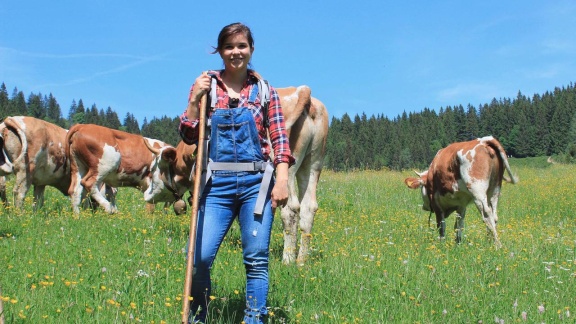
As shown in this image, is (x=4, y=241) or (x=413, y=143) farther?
(x=413, y=143)

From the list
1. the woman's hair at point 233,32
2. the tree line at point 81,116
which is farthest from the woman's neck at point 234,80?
the tree line at point 81,116

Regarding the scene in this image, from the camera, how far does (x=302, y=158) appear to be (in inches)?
285

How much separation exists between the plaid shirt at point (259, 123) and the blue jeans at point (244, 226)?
0.26m

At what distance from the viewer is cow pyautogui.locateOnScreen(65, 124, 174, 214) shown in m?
11.3

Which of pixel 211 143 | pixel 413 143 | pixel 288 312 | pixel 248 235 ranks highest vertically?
pixel 413 143

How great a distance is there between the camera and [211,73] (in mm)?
4012

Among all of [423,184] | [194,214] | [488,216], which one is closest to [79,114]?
[423,184]

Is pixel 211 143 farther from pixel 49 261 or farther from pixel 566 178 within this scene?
pixel 566 178

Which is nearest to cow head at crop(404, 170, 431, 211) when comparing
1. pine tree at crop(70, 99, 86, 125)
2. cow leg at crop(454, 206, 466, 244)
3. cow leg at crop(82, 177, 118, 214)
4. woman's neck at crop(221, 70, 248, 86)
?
cow leg at crop(454, 206, 466, 244)

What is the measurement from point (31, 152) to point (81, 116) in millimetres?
149780

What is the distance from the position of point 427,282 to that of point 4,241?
526 cm

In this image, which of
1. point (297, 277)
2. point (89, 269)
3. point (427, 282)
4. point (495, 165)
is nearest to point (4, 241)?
point (89, 269)

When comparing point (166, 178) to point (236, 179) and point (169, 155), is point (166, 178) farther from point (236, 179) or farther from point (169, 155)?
point (236, 179)

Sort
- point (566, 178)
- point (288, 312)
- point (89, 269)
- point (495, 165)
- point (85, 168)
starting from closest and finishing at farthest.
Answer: point (288, 312), point (89, 269), point (495, 165), point (85, 168), point (566, 178)
